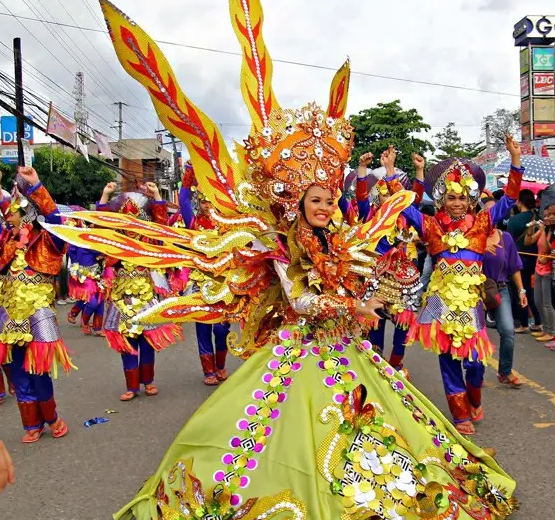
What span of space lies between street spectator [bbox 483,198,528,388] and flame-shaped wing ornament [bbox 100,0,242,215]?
2.59 metres

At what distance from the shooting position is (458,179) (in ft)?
14.6

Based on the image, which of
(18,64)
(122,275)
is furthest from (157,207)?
(18,64)

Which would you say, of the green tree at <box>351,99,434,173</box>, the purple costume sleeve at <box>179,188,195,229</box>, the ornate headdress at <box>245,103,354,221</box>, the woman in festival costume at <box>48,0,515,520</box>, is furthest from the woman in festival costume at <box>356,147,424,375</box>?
the green tree at <box>351,99,434,173</box>

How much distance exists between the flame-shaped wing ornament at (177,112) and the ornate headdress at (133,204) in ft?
7.63

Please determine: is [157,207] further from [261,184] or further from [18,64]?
[18,64]

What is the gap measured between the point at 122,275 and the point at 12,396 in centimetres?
183

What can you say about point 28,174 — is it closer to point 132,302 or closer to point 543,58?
point 132,302

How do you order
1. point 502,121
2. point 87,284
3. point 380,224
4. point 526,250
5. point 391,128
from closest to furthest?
point 380,224
point 526,250
point 87,284
point 391,128
point 502,121

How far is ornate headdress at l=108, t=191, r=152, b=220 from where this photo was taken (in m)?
5.77

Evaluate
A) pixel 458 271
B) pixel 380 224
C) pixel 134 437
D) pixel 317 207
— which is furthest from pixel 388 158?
pixel 134 437

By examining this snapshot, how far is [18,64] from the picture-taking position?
17266 mm

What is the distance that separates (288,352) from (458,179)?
211 centimetres

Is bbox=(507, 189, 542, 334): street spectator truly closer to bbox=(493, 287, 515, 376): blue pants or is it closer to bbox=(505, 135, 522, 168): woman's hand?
bbox=(493, 287, 515, 376): blue pants

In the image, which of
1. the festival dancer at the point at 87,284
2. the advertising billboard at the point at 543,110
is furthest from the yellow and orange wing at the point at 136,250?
the advertising billboard at the point at 543,110
